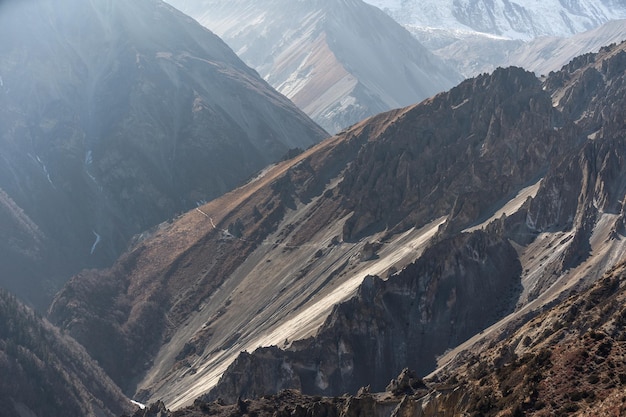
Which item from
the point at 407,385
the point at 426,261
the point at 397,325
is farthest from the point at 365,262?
the point at 407,385

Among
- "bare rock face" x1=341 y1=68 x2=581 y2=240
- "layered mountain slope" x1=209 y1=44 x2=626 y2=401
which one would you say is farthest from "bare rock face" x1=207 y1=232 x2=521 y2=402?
"bare rock face" x1=341 y1=68 x2=581 y2=240

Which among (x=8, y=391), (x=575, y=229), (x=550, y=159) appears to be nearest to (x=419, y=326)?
(x=575, y=229)

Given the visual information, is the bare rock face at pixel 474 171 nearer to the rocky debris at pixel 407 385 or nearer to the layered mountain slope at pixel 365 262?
the layered mountain slope at pixel 365 262

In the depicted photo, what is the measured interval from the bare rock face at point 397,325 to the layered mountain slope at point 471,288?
18 cm

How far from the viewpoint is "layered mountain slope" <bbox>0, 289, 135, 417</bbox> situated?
155125 mm

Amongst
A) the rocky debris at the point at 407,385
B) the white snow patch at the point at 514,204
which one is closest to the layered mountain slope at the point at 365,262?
the white snow patch at the point at 514,204

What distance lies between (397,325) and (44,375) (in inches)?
2541

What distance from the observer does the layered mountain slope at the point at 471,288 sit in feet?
442

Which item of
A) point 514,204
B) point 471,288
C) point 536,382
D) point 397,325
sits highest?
point 536,382

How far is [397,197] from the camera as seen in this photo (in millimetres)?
193875

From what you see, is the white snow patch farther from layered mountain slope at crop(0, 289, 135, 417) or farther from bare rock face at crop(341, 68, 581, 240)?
layered mountain slope at crop(0, 289, 135, 417)

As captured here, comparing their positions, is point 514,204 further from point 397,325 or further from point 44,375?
point 44,375

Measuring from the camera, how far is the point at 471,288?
14500 centimetres

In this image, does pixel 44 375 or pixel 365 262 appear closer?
pixel 44 375
